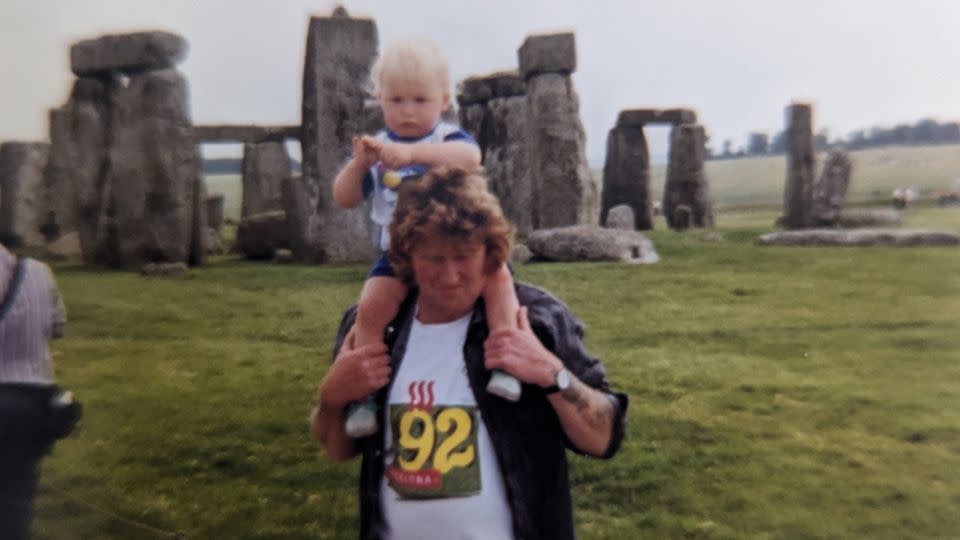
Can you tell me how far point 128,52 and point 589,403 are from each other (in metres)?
2.58

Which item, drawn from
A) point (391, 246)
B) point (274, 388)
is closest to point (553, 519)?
point (391, 246)

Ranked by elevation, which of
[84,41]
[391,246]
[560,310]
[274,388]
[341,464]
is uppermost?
[84,41]

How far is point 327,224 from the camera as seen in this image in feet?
12.1

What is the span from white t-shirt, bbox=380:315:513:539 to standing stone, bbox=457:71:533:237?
180 inches

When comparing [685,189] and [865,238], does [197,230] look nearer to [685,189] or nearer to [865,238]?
[865,238]

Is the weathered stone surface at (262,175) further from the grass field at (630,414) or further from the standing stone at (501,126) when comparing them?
the grass field at (630,414)

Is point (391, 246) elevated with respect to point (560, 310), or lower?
elevated

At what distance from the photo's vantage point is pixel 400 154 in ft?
7.01

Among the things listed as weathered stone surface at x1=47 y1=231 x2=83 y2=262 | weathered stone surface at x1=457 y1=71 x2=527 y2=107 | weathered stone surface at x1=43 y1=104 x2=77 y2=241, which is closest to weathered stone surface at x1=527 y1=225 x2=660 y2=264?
weathered stone surface at x1=47 y1=231 x2=83 y2=262

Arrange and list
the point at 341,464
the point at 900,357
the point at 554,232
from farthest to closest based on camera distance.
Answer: the point at 554,232 → the point at 900,357 → the point at 341,464

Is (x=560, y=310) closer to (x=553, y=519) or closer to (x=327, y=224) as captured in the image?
(x=553, y=519)

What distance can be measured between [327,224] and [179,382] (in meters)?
0.89

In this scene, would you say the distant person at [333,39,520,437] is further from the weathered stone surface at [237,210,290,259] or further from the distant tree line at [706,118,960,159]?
the weathered stone surface at [237,210,290,259]

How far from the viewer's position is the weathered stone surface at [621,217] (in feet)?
39.3
